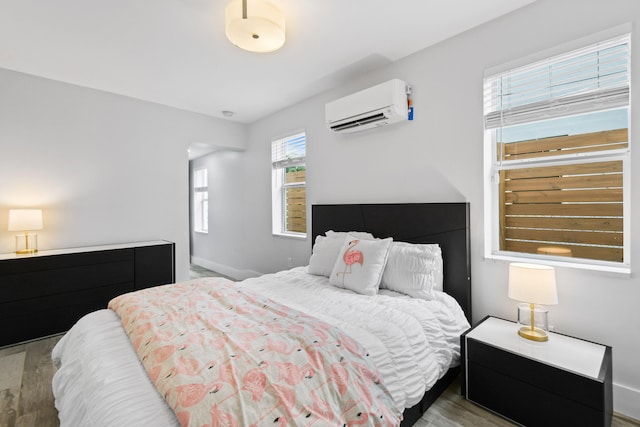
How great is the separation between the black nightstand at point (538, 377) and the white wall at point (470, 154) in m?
0.22

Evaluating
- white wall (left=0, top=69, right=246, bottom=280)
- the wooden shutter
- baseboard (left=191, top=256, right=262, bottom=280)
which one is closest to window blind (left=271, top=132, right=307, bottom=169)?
white wall (left=0, top=69, right=246, bottom=280)

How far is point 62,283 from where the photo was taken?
287cm

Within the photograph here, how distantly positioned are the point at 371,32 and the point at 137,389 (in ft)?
8.76

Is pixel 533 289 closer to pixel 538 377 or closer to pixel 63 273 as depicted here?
pixel 538 377

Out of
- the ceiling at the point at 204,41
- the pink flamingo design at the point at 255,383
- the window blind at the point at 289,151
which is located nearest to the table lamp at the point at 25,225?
the ceiling at the point at 204,41

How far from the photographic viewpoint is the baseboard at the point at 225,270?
4.74m

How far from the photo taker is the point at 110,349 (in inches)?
55.1

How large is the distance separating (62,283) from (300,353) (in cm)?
298

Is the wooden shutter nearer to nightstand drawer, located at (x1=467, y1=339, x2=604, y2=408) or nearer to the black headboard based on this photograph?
the black headboard

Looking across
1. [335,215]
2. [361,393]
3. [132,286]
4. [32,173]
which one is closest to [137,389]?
[361,393]

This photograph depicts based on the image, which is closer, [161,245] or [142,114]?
[161,245]

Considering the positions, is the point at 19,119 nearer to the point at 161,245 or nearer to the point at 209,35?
the point at 161,245

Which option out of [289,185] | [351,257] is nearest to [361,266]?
[351,257]

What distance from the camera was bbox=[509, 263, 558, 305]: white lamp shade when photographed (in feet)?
5.58
